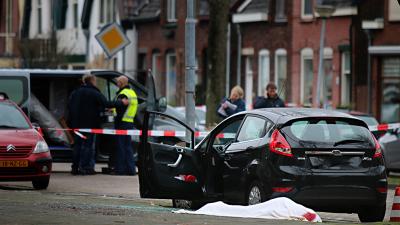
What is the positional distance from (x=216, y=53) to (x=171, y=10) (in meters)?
26.0

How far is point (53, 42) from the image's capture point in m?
57.7

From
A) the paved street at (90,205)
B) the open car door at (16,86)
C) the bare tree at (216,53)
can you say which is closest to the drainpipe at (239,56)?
the bare tree at (216,53)

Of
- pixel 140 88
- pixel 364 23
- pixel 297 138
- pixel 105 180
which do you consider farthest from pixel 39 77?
pixel 364 23

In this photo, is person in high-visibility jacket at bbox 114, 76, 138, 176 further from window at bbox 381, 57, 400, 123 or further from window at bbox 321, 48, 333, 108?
window at bbox 321, 48, 333, 108

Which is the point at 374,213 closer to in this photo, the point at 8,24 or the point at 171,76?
the point at 171,76

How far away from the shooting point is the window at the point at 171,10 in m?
55.8

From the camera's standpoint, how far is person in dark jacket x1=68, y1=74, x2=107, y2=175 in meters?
26.2

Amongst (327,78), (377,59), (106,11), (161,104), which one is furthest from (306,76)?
(161,104)

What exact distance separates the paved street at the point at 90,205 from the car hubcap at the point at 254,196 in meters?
1.04

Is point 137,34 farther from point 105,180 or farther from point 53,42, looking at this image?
point 105,180

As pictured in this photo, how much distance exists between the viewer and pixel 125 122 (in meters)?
26.3

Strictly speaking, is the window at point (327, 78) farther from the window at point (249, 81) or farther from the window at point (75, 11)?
the window at point (75, 11)

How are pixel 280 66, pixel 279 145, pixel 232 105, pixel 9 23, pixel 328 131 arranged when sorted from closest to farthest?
pixel 279 145 < pixel 328 131 < pixel 232 105 < pixel 280 66 < pixel 9 23

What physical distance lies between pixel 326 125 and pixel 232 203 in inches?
66.5
